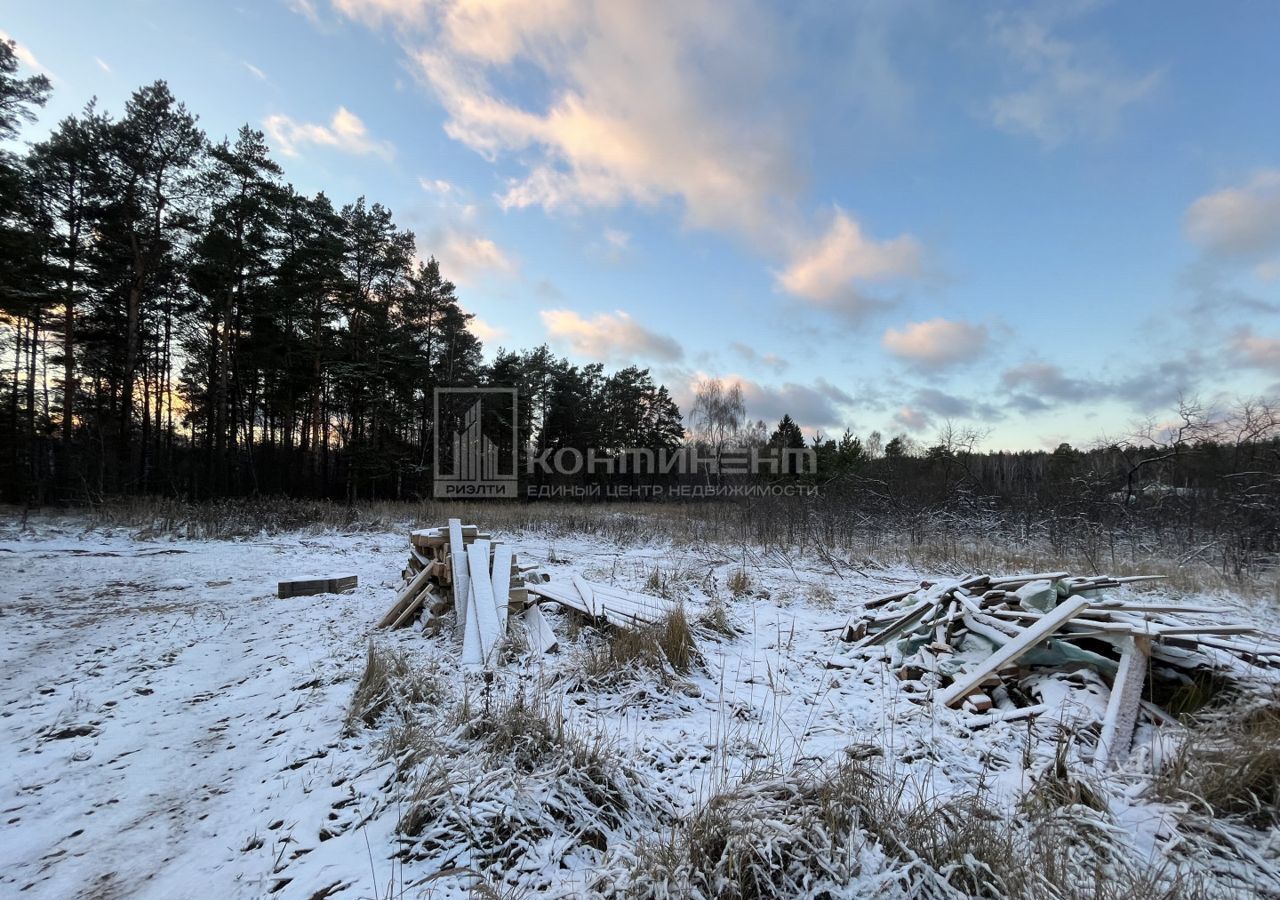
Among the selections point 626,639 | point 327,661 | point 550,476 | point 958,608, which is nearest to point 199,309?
point 550,476

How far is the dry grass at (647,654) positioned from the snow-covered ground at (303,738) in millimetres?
132

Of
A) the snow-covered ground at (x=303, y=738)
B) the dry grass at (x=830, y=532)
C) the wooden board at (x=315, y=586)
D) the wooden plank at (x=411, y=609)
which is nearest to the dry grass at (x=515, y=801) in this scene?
the snow-covered ground at (x=303, y=738)

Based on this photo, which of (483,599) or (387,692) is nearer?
(387,692)

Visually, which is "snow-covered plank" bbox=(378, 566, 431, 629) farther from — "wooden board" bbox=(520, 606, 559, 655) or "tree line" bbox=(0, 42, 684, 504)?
"tree line" bbox=(0, 42, 684, 504)

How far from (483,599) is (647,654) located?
6.25ft

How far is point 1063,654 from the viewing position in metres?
3.44

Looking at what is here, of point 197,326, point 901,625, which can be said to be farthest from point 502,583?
point 197,326

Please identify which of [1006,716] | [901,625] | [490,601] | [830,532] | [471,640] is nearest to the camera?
[1006,716]

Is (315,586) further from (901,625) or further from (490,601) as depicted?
(901,625)

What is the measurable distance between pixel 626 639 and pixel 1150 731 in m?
3.32

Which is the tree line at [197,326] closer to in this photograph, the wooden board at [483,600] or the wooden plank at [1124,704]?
the wooden board at [483,600]

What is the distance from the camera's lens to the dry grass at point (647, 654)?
3709 millimetres

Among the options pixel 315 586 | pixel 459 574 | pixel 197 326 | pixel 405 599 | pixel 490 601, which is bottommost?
pixel 315 586

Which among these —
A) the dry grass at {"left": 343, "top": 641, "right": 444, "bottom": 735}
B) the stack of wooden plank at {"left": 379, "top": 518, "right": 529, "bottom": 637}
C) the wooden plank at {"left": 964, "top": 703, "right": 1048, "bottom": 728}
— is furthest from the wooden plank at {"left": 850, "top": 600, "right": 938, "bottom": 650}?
the dry grass at {"left": 343, "top": 641, "right": 444, "bottom": 735}
